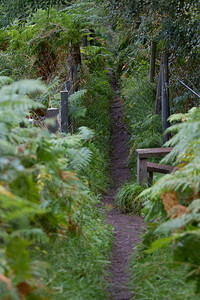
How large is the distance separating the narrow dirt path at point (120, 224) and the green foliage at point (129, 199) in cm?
12

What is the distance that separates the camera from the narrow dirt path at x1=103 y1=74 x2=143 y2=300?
11.9 feet

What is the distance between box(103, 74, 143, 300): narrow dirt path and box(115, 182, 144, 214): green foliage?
12 centimetres

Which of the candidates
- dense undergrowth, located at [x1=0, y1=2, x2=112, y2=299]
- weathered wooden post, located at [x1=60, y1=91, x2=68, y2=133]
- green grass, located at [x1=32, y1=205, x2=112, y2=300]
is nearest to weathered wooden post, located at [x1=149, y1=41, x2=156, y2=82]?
dense undergrowth, located at [x1=0, y1=2, x2=112, y2=299]

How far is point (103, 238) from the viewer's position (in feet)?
15.4

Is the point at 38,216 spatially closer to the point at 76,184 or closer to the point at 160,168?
the point at 76,184

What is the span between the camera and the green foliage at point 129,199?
6.28 m

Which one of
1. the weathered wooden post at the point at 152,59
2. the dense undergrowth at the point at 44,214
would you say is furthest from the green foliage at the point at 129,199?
the weathered wooden post at the point at 152,59

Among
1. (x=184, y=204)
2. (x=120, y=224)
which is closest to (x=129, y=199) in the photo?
(x=120, y=224)

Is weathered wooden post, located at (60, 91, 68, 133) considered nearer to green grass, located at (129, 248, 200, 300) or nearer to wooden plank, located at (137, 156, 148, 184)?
wooden plank, located at (137, 156, 148, 184)

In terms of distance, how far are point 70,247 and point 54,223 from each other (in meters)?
0.58

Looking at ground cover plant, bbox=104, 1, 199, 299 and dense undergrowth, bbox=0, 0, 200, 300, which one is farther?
ground cover plant, bbox=104, 1, 199, 299

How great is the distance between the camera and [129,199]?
639 centimetres

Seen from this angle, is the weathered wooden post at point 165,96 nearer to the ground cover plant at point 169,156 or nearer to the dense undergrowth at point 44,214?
the ground cover plant at point 169,156

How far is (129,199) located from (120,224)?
0.75 meters
